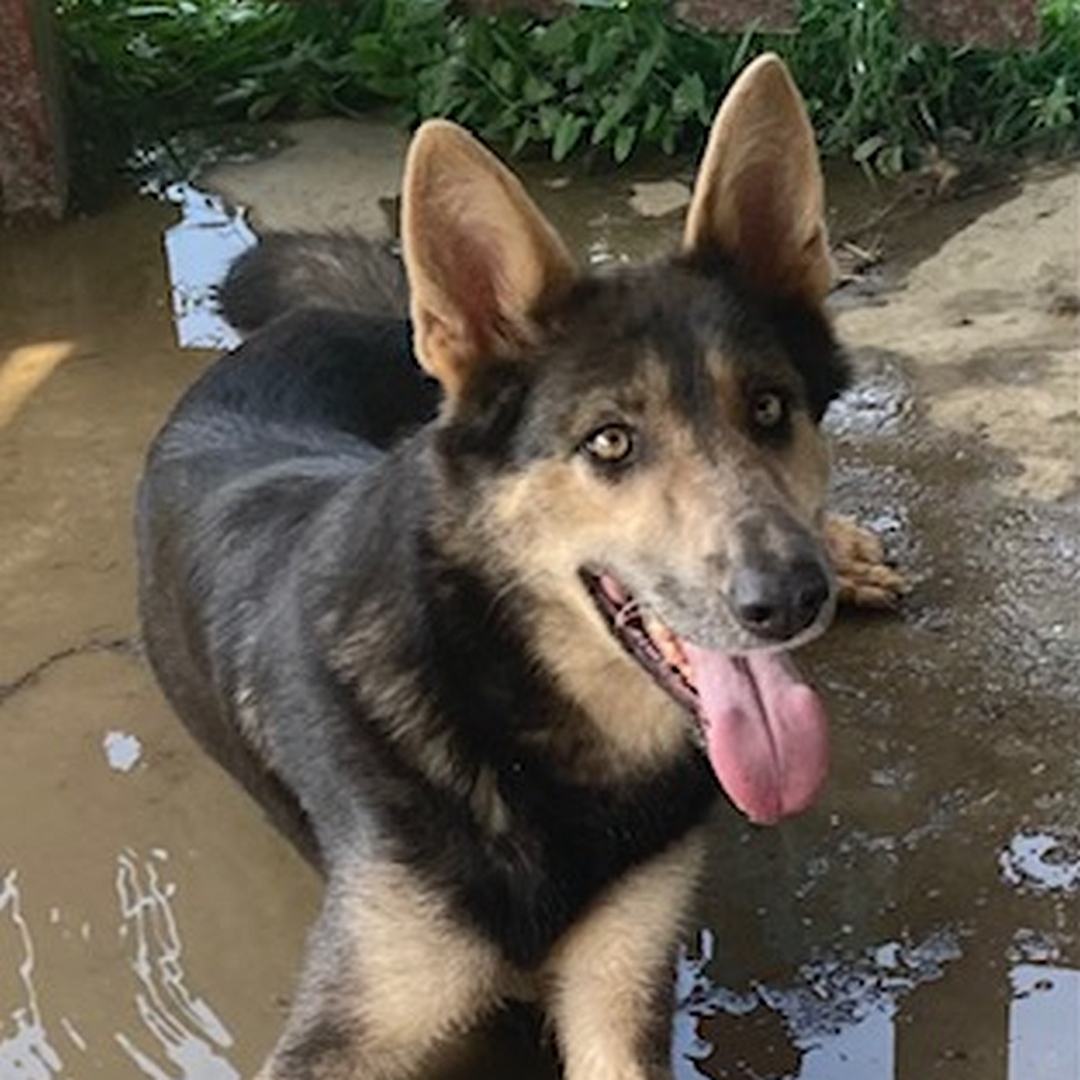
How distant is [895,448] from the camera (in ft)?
17.7

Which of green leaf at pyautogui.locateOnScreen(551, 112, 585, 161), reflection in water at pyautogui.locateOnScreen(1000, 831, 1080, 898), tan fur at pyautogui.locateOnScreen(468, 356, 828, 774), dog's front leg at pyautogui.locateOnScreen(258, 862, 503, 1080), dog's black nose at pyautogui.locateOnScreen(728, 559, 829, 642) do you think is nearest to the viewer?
dog's black nose at pyautogui.locateOnScreen(728, 559, 829, 642)

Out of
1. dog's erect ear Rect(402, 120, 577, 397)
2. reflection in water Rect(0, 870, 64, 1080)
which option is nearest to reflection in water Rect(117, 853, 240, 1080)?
reflection in water Rect(0, 870, 64, 1080)

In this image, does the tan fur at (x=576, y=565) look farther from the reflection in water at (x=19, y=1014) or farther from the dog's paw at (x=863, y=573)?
the dog's paw at (x=863, y=573)

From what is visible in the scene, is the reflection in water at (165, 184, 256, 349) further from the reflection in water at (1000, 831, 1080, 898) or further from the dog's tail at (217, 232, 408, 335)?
the reflection in water at (1000, 831, 1080, 898)

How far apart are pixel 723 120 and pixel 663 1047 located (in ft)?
4.51

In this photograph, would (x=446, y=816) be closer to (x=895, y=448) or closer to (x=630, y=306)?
(x=630, y=306)

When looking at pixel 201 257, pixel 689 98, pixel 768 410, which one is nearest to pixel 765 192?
pixel 768 410

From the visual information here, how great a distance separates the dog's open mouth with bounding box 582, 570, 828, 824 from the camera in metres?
3.36

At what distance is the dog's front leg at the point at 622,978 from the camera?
3.55 metres

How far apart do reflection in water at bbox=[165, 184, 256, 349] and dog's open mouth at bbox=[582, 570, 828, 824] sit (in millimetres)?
2687

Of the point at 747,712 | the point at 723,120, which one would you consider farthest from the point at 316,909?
the point at 723,120

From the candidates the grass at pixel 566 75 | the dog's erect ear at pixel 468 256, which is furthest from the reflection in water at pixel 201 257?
the dog's erect ear at pixel 468 256

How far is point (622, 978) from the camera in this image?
358cm

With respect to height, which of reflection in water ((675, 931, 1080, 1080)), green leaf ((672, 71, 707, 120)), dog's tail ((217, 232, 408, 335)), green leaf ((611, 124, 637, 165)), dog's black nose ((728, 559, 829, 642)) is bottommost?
reflection in water ((675, 931, 1080, 1080))
